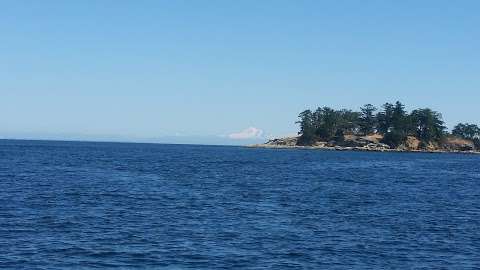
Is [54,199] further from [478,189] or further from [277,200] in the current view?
[478,189]

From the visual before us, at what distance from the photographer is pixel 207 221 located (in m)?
47.6

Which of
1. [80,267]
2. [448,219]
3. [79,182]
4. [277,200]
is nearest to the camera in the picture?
[80,267]

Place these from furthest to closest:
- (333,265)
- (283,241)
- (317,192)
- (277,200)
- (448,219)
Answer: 1. (317,192)
2. (277,200)
3. (448,219)
4. (283,241)
5. (333,265)

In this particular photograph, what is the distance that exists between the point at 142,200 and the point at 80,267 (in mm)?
30013

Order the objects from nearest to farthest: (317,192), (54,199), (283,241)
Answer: (283,241) < (54,199) < (317,192)

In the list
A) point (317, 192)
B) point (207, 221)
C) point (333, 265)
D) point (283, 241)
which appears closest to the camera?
point (333, 265)

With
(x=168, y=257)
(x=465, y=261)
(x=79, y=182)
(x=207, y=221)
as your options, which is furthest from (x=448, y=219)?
(x=79, y=182)

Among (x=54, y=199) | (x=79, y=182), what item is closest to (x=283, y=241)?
(x=54, y=199)

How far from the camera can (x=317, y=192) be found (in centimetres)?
7506

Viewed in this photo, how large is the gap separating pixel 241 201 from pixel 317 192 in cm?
1554

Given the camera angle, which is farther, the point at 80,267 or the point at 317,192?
the point at 317,192

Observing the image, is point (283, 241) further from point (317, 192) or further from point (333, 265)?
point (317, 192)

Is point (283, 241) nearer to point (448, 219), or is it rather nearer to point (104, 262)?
point (104, 262)

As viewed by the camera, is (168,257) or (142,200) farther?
(142,200)
